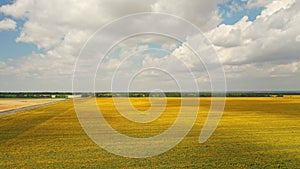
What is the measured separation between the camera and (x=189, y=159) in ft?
→ 44.4

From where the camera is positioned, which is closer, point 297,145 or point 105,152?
point 105,152

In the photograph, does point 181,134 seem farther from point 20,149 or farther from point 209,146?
point 20,149

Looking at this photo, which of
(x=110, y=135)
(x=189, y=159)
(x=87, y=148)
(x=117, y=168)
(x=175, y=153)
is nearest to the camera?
(x=117, y=168)

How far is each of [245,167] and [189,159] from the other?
8.50ft

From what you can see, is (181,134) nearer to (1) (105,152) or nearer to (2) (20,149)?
(1) (105,152)

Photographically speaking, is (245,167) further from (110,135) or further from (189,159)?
(110,135)

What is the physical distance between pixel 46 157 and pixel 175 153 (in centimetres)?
644

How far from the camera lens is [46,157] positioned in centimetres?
1386

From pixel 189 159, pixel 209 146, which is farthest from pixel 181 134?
pixel 189 159

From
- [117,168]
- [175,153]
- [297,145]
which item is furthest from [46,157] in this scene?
[297,145]

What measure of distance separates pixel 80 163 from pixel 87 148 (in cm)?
337

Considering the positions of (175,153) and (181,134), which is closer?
(175,153)

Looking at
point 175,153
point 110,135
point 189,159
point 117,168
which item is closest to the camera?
point 117,168

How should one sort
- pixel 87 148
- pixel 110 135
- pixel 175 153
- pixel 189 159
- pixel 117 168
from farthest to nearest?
pixel 110 135
pixel 87 148
pixel 175 153
pixel 189 159
pixel 117 168
